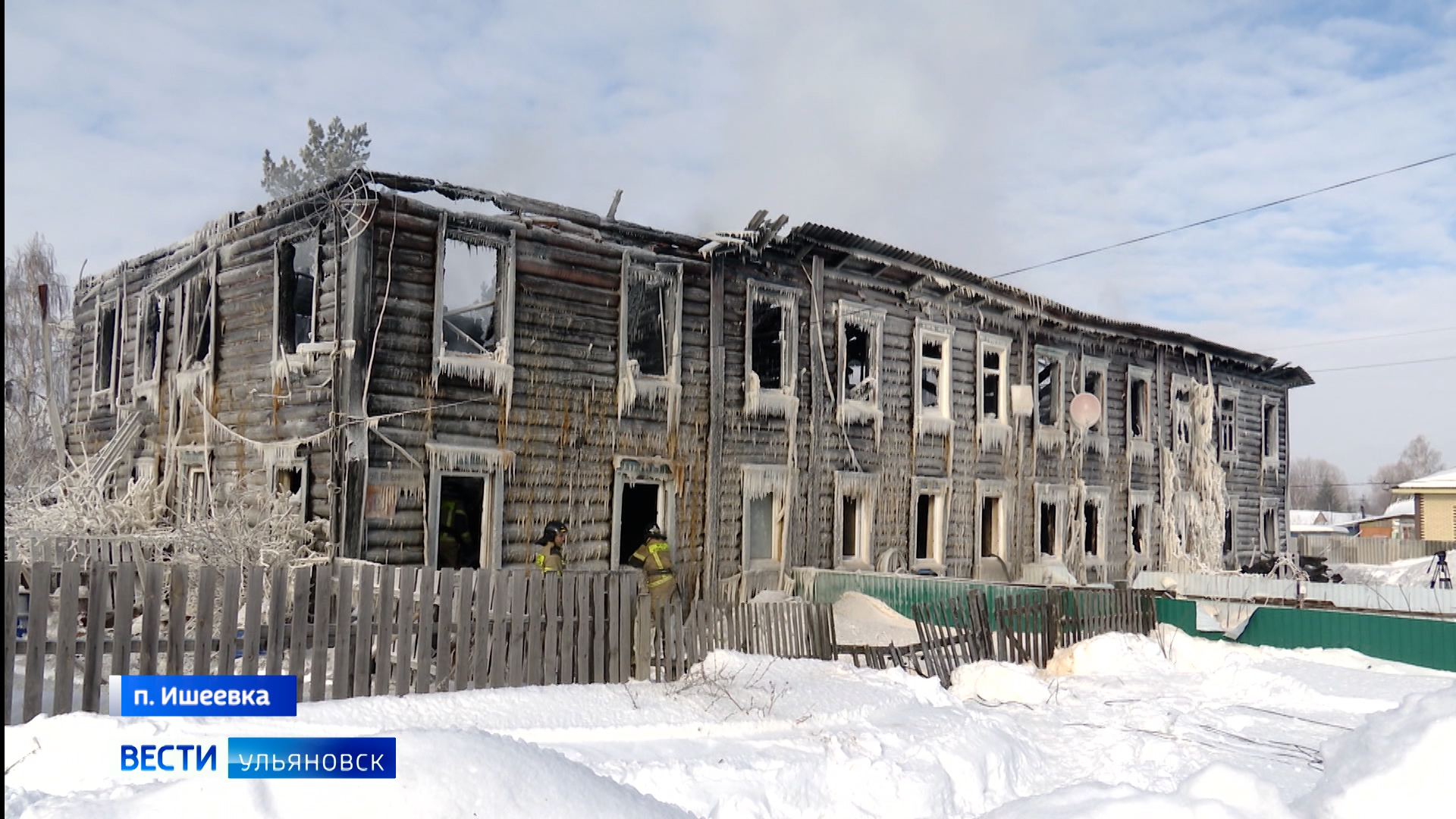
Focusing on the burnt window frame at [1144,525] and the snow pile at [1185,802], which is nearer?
the snow pile at [1185,802]

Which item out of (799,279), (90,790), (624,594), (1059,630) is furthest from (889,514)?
(90,790)

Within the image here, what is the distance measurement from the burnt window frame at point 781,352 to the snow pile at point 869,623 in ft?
11.9

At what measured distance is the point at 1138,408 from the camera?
26125mm

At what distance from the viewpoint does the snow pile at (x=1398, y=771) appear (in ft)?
10.8

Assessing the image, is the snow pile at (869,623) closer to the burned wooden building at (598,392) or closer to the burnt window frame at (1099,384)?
the burned wooden building at (598,392)

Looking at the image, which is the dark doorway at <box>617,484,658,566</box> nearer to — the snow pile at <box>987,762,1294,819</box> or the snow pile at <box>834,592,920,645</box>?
the snow pile at <box>834,592,920,645</box>

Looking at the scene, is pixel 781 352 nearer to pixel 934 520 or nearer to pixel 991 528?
pixel 934 520

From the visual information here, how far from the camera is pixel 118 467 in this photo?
1708 centimetres

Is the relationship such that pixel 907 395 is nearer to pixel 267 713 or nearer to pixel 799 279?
pixel 799 279

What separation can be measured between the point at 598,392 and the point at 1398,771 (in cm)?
1235

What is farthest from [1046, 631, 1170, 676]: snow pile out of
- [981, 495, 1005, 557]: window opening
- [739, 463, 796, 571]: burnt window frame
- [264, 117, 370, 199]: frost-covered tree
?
[264, 117, 370, 199]: frost-covered tree

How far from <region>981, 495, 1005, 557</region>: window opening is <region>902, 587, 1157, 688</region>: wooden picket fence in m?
6.93

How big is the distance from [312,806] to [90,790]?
1.94m

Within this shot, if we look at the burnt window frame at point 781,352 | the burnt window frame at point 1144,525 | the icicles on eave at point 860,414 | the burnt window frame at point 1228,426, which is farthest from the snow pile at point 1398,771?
the burnt window frame at point 1228,426
